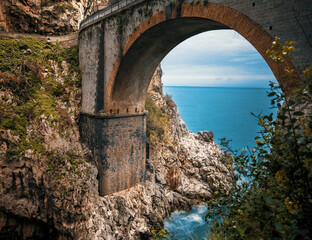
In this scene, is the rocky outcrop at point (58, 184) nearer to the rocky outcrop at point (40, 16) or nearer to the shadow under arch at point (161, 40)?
the shadow under arch at point (161, 40)

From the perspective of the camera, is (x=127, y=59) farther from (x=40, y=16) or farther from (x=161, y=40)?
(x=40, y=16)

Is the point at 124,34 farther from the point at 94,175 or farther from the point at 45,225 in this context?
the point at 45,225

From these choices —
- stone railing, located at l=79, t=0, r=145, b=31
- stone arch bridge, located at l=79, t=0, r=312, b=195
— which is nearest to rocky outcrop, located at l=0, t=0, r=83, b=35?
stone arch bridge, located at l=79, t=0, r=312, b=195

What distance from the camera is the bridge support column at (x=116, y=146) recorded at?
9055mm

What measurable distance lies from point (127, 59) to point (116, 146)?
380 centimetres

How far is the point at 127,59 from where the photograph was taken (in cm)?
835

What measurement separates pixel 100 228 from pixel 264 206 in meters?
7.75

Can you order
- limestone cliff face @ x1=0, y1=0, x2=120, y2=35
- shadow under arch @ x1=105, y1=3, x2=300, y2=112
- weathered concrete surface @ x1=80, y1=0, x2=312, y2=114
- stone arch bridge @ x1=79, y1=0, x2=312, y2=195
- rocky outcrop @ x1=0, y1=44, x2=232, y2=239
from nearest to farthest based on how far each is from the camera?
weathered concrete surface @ x1=80, y1=0, x2=312, y2=114, shadow under arch @ x1=105, y1=3, x2=300, y2=112, stone arch bridge @ x1=79, y1=0, x2=312, y2=195, rocky outcrop @ x1=0, y1=44, x2=232, y2=239, limestone cliff face @ x1=0, y1=0, x2=120, y2=35

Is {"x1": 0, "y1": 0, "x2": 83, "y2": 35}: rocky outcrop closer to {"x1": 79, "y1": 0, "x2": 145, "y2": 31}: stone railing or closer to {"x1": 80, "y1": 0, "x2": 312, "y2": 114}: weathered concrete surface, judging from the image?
{"x1": 80, "y1": 0, "x2": 312, "y2": 114}: weathered concrete surface

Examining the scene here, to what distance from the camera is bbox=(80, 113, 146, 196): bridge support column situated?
9.05m

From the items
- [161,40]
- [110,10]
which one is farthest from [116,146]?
[110,10]

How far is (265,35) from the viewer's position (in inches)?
180

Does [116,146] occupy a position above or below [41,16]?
below

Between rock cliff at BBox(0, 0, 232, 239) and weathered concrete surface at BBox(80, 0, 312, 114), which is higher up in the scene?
weathered concrete surface at BBox(80, 0, 312, 114)
